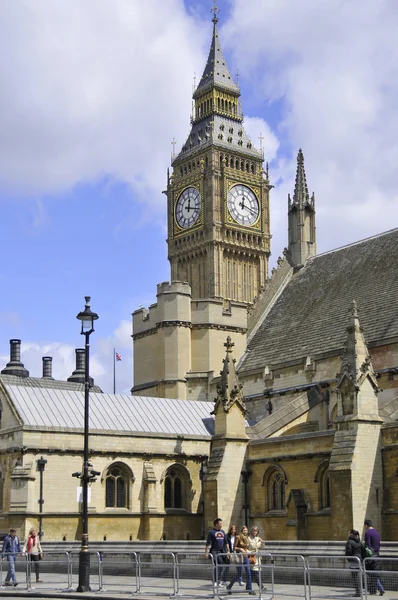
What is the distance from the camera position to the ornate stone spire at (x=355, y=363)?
36062mm

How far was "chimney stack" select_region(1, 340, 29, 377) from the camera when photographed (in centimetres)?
8269

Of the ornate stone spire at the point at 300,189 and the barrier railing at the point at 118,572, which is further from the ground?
the ornate stone spire at the point at 300,189

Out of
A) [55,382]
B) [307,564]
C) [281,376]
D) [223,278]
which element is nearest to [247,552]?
[307,564]

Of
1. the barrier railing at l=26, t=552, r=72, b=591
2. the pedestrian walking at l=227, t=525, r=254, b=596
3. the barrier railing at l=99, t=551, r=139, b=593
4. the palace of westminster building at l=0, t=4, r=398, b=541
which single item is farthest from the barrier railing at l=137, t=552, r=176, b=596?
the palace of westminster building at l=0, t=4, r=398, b=541

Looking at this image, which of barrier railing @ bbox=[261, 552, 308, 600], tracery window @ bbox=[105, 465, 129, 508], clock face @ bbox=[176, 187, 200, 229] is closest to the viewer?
barrier railing @ bbox=[261, 552, 308, 600]

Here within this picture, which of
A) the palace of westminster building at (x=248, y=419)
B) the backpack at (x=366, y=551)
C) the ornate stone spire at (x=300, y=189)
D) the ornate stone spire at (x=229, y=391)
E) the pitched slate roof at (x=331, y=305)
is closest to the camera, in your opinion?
the backpack at (x=366, y=551)

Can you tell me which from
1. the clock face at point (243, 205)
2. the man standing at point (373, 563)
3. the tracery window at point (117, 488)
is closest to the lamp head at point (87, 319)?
the man standing at point (373, 563)

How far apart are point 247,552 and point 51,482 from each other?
19051mm

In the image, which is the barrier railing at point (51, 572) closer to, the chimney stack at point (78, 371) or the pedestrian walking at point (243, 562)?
the pedestrian walking at point (243, 562)

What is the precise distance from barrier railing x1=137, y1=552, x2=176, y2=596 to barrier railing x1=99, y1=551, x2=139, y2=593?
0.25 meters

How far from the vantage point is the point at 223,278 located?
91.1m

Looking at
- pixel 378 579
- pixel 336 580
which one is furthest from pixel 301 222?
pixel 378 579

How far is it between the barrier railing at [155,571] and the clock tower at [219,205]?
203 feet

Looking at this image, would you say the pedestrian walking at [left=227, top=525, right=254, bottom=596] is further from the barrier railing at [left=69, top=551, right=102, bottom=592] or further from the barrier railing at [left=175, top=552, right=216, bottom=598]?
the barrier railing at [left=69, top=551, right=102, bottom=592]
